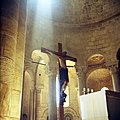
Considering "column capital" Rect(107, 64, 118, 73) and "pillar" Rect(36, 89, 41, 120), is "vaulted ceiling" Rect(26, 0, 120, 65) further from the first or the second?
"pillar" Rect(36, 89, 41, 120)

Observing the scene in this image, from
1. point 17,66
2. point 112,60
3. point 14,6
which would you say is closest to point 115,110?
point 17,66

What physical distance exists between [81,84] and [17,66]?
7.72m

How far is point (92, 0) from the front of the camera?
43.7 ft

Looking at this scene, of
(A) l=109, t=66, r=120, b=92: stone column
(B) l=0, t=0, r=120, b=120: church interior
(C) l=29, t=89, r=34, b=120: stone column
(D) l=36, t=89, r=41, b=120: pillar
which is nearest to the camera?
(A) l=109, t=66, r=120, b=92: stone column

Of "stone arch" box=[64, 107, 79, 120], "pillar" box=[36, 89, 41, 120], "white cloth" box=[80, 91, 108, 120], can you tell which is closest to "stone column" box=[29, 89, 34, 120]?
"pillar" box=[36, 89, 41, 120]

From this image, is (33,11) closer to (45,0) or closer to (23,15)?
(45,0)

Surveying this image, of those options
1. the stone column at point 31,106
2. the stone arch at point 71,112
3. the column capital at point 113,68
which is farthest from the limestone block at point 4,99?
the stone arch at point 71,112

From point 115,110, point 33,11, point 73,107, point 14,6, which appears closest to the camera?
point 14,6

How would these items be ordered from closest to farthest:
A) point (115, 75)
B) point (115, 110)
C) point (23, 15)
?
point (23, 15) → point (115, 110) → point (115, 75)

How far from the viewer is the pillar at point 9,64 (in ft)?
12.9

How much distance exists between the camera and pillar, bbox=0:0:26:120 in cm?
394

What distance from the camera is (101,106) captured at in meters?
6.89

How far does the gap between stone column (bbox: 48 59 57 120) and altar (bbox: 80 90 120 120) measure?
3.69 meters

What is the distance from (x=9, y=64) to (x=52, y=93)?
730cm
